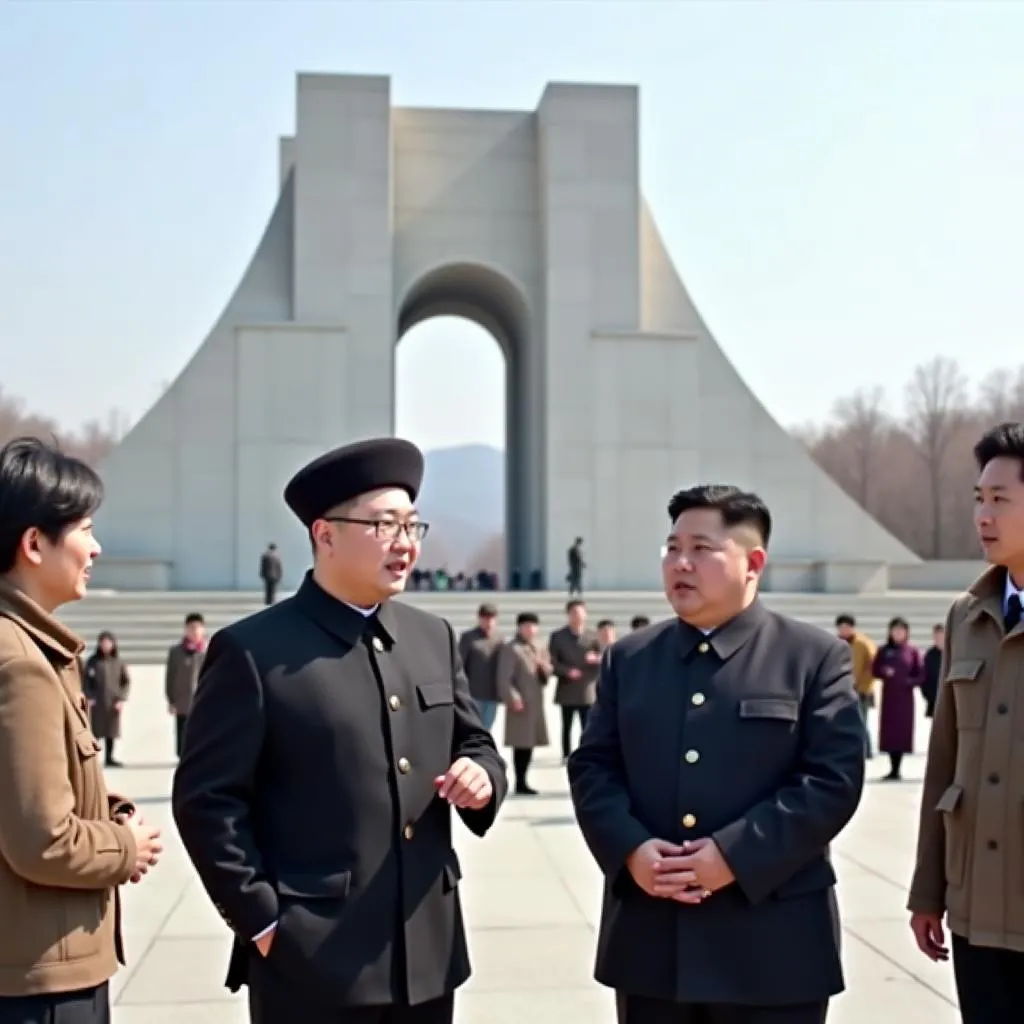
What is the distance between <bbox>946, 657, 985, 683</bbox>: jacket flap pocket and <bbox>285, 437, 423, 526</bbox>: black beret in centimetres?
142

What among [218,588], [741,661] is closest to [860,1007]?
[741,661]

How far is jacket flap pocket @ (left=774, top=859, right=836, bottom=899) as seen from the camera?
275 cm

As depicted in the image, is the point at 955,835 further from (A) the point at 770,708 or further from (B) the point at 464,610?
(B) the point at 464,610

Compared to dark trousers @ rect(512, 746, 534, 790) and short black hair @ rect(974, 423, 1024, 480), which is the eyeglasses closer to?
short black hair @ rect(974, 423, 1024, 480)

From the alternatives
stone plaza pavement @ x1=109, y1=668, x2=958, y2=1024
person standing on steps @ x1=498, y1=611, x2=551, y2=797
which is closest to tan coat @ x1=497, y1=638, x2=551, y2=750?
person standing on steps @ x1=498, y1=611, x2=551, y2=797

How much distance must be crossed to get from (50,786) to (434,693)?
857 millimetres

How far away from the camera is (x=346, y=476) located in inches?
109

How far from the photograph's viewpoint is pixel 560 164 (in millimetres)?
27109

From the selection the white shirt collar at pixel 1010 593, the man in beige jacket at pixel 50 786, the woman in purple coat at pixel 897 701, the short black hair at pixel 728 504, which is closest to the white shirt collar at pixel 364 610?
the man in beige jacket at pixel 50 786

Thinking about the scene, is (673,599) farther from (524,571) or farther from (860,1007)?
(524,571)

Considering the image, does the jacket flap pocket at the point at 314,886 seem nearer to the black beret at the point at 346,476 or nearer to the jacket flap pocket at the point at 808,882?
the black beret at the point at 346,476

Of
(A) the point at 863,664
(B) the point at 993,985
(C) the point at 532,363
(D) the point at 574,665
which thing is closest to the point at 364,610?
(B) the point at 993,985

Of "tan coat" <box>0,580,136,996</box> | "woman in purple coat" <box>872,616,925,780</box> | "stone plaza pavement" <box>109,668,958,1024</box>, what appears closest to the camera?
"tan coat" <box>0,580,136,996</box>

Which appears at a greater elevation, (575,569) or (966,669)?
(966,669)
